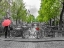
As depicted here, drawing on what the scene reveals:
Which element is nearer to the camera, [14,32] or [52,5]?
[14,32]

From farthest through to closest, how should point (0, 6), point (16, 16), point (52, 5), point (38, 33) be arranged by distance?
point (16, 16) < point (52, 5) < point (0, 6) < point (38, 33)

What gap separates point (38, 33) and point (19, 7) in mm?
54540

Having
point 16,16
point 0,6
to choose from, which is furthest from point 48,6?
point 16,16

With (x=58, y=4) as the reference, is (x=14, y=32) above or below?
below

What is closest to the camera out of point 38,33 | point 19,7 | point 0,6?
point 38,33

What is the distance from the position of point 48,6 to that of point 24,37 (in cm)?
2868

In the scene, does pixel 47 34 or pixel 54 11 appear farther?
pixel 54 11

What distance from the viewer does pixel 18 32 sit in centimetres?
3634

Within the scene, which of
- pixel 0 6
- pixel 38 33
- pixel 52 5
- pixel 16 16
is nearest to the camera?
pixel 38 33

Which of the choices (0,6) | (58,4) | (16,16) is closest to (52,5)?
(58,4)

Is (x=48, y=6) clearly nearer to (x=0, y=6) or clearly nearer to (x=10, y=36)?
(x=0, y=6)

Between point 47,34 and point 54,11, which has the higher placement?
point 54,11

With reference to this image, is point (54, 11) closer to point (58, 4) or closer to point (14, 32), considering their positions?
point (58, 4)

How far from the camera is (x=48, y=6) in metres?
62.5
